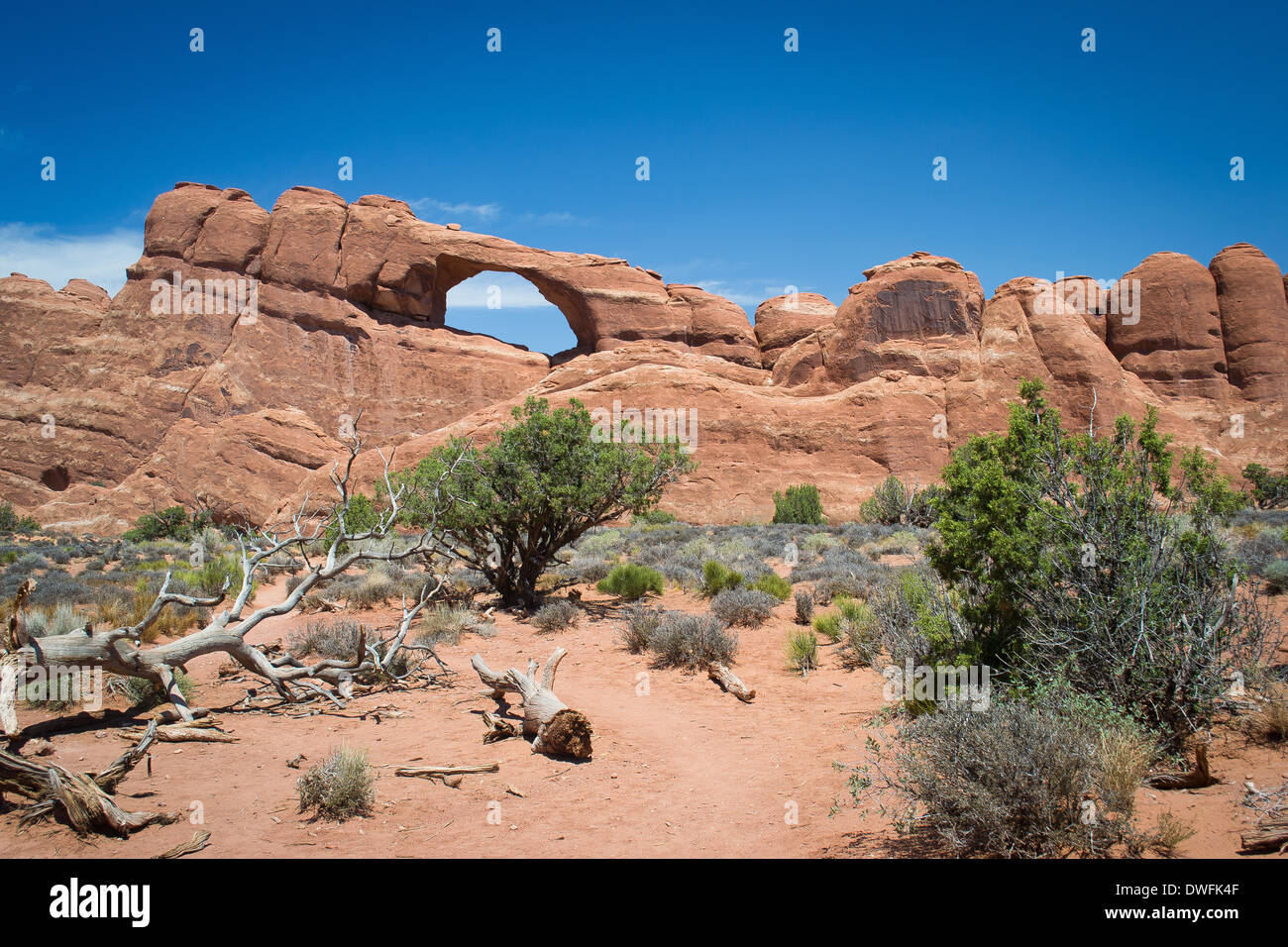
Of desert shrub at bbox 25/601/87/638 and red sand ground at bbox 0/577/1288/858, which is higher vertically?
desert shrub at bbox 25/601/87/638

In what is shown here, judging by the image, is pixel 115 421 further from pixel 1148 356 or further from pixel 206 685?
pixel 1148 356

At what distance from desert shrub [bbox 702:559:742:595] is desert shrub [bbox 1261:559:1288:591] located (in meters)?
7.85

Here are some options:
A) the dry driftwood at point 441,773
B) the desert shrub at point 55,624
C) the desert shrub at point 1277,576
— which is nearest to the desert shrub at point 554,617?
the dry driftwood at point 441,773

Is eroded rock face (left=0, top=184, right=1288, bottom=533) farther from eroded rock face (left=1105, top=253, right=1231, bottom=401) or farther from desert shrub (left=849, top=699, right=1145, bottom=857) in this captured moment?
desert shrub (left=849, top=699, right=1145, bottom=857)

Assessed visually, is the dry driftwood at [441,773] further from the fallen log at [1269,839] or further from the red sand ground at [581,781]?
the fallen log at [1269,839]

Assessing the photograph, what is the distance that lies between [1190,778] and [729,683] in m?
4.66

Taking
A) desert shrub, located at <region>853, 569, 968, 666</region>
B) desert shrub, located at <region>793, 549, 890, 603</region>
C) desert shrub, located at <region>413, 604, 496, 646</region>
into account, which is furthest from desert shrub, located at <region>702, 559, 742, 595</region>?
desert shrub, located at <region>853, 569, 968, 666</region>

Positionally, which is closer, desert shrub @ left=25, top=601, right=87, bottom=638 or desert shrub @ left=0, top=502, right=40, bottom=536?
desert shrub @ left=25, top=601, right=87, bottom=638

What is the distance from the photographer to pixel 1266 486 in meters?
33.8

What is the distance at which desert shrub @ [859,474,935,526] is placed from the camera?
98.8 feet

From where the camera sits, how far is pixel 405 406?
150 ft

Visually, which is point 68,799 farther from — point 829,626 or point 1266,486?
point 1266,486

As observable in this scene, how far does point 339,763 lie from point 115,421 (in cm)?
4571

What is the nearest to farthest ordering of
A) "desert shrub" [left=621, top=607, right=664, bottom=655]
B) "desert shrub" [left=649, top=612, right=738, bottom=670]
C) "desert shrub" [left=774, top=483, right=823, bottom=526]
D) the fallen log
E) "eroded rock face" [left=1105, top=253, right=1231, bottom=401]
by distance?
the fallen log → "desert shrub" [left=649, top=612, right=738, bottom=670] → "desert shrub" [left=621, top=607, right=664, bottom=655] → "desert shrub" [left=774, top=483, right=823, bottom=526] → "eroded rock face" [left=1105, top=253, right=1231, bottom=401]
